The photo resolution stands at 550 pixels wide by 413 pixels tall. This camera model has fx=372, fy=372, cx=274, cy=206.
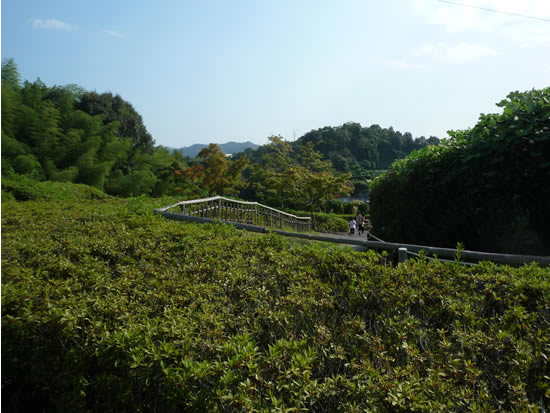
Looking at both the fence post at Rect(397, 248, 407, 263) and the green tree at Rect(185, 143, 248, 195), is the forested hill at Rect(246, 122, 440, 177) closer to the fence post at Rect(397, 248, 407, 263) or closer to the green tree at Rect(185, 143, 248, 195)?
the green tree at Rect(185, 143, 248, 195)

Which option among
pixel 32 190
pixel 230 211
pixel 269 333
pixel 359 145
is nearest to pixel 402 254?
pixel 269 333

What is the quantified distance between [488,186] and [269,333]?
378 cm

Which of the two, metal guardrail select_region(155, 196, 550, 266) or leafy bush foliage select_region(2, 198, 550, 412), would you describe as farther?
metal guardrail select_region(155, 196, 550, 266)

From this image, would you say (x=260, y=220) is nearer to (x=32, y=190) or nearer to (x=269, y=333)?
(x=32, y=190)

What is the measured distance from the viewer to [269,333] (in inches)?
71.4

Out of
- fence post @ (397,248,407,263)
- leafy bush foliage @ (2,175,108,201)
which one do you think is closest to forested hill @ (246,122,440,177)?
leafy bush foliage @ (2,175,108,201)

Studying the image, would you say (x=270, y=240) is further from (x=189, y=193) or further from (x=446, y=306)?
(x=189, y=193)

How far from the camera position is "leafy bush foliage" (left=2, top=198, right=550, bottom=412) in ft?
4.43

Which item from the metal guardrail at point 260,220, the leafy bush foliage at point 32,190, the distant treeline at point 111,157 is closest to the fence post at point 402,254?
the metal guardrail at point 260,220

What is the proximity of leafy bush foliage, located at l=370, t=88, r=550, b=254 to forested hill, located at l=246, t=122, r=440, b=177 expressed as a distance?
42892mm

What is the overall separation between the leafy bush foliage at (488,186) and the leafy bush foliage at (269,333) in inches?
94.6

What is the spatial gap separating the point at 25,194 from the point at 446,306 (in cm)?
1082

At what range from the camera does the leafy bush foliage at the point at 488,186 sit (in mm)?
4211

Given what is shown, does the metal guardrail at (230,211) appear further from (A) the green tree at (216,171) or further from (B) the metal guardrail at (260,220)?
(A) the green tree at (216,171)
